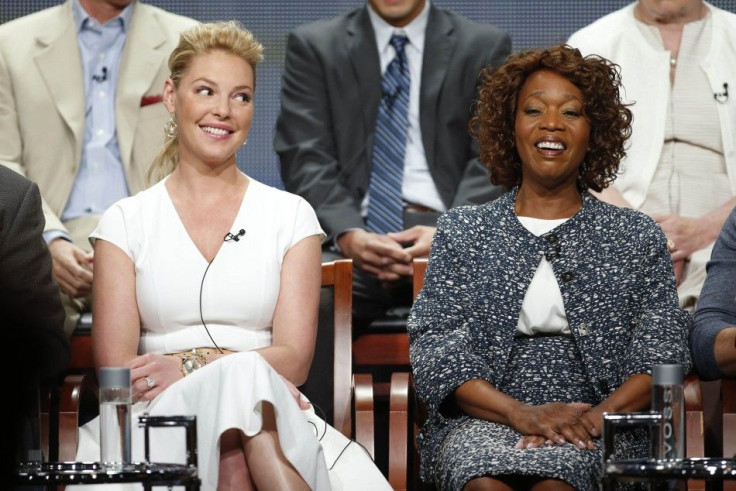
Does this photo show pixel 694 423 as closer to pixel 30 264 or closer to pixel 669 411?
pixel 669 411

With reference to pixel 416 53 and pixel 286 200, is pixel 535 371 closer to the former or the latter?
pixel 286 200

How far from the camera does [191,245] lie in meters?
3.14

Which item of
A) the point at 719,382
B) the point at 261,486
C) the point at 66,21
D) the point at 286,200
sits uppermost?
the point at 66,21

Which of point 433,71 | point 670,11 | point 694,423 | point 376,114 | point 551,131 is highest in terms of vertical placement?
point 670,11

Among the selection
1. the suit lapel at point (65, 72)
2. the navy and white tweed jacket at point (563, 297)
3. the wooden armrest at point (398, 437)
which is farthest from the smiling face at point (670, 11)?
the suit lapel at point (65, 72)

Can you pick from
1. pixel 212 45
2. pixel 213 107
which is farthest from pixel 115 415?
pixel 212 45


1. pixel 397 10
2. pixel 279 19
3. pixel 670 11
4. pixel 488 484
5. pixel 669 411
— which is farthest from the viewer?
pixel 279 19

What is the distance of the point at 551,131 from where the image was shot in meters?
3.15

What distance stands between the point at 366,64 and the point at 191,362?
1.53m

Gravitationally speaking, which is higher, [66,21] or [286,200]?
[66,21]

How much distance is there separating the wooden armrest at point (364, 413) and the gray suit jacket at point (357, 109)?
0.98 metres

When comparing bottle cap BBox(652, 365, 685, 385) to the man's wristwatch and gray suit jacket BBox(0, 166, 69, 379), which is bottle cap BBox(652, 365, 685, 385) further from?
gray suit jacket BBox(0, 166, 69, 379)

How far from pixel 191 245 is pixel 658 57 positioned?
5.71 feet

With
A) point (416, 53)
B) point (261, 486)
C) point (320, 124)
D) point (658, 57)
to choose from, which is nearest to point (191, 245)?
point (261, 486)
